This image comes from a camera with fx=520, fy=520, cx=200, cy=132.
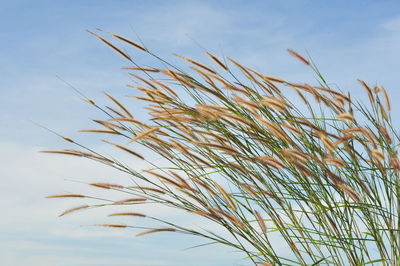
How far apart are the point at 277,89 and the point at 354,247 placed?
0.67m

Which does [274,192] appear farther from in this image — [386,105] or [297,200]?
[386,105]

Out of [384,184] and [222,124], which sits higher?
[222,124]

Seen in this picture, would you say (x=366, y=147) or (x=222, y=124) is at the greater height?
(x=222, y=124)

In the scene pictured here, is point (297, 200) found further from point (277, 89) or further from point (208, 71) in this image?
point (208, 71)

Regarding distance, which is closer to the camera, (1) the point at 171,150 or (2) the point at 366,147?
(2) the point at 366,147

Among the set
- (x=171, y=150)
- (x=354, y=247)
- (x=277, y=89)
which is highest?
(x=277, y=89)

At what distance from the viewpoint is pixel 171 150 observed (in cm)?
210

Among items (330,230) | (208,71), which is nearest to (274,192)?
(330,230)

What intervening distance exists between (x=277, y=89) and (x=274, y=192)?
0.41 meters

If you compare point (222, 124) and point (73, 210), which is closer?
point (73, 210)

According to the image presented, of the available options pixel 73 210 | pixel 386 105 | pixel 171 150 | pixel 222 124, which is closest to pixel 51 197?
pixel 73 210

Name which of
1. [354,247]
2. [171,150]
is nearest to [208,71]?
[171,150]

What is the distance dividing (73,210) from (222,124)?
659 mm

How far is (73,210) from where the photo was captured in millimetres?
1923
